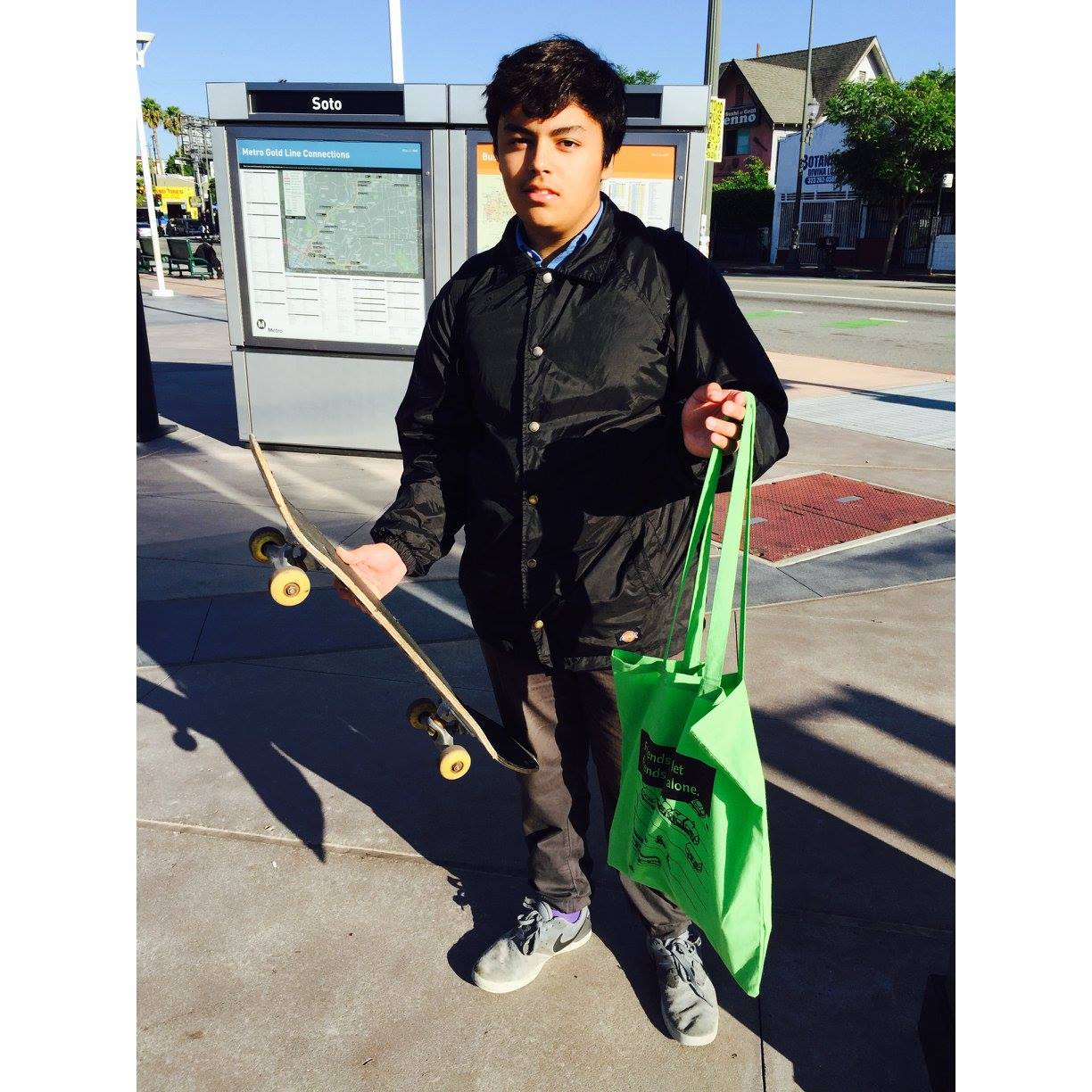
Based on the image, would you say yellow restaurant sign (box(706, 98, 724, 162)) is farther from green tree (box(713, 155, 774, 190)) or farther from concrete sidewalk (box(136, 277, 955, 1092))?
green tree (box(713, 155, 774, 190))

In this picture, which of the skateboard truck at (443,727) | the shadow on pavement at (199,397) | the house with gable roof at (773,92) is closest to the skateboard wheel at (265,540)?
the skateboard truck at (443,727)

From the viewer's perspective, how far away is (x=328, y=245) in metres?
7.08

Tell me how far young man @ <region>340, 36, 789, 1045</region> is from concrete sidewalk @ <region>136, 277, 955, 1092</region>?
0.62 feet

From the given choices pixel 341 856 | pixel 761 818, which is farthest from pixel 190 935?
pixel 761 818

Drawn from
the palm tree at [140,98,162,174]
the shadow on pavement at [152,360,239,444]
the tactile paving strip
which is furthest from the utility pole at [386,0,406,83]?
the palm tree at [140,98,162,174]

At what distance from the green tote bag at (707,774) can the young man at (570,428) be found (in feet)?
0.90

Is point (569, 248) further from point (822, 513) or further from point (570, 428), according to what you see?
point (822, 513)

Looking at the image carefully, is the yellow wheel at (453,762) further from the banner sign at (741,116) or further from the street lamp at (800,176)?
the banner sign at (741,116)

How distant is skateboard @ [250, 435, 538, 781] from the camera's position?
6.01ft

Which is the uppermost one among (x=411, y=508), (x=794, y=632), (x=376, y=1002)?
(x=411, y=508)

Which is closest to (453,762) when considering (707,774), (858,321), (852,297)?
(707,774)
